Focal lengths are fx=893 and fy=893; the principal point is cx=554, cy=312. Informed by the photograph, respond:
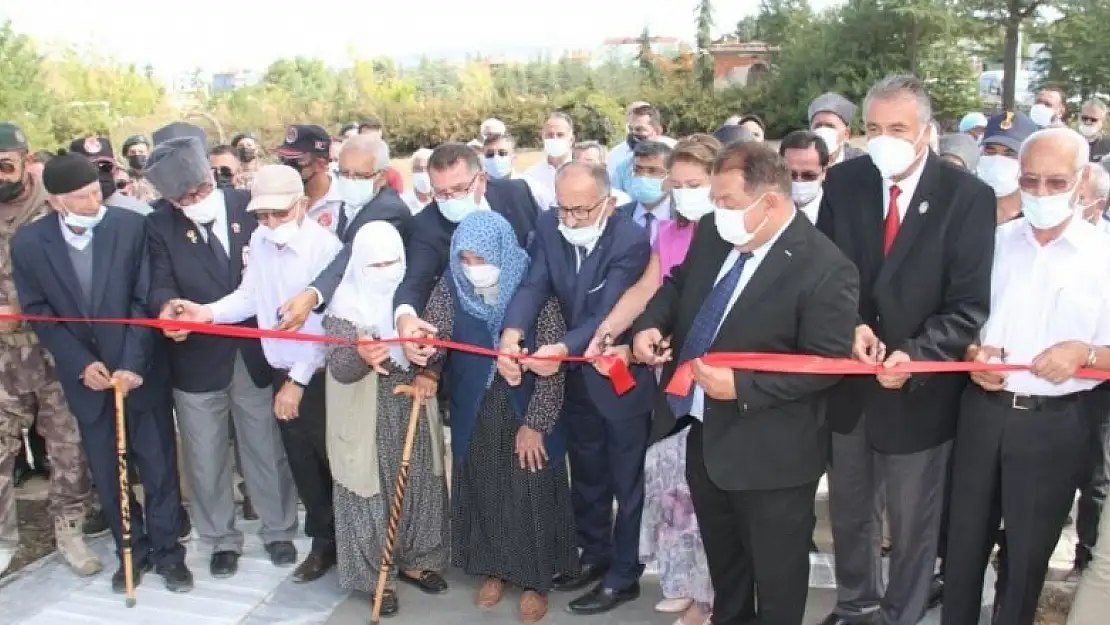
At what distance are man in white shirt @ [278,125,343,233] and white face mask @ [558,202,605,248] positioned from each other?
5.36 feet

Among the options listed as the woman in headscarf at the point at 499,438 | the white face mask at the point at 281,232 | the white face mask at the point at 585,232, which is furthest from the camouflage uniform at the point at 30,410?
the white face mask at the point at 585,232

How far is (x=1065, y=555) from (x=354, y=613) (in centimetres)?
368

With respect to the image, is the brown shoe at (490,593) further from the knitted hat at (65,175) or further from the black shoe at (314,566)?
the knitted hat at (65,175)

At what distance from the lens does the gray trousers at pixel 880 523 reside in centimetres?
366

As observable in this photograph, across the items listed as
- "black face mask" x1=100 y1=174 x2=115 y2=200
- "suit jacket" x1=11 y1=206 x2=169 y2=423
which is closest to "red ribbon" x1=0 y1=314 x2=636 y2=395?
"suit jacket" x1=11 y1=206 x2=169 y2=423

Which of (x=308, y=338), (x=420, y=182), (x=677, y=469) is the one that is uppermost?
(x=420, y=182)

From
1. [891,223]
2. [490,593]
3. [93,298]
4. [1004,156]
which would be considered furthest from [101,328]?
A: [1004,156]

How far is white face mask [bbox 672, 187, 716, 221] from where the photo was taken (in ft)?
13.3

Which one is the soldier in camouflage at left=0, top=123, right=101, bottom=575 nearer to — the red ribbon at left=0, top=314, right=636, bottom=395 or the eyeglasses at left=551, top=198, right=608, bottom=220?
the red ribbon at left=0, top=314, right=636, bottom=395

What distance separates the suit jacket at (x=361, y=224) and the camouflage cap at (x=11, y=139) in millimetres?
1764

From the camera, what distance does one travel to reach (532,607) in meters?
4.16

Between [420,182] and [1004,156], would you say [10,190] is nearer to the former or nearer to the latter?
[420,182]

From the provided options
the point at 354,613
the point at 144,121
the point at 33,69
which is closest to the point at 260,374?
the point at 354,613

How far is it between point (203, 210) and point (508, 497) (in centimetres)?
208
